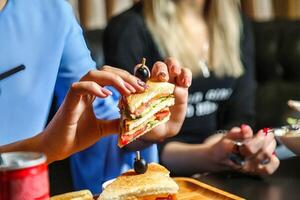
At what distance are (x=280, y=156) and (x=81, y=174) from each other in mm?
567

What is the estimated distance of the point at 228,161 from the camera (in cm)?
154

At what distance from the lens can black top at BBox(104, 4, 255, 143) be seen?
76.8 inches

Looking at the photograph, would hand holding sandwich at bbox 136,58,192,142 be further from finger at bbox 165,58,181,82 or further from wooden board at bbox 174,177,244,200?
wooden board at bbox 174,177,244,200

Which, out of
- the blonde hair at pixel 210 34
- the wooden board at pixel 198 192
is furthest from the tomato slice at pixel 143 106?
the blonde hair at pixel 210 34

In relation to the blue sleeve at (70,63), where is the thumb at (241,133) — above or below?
below

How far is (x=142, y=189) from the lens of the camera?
3.44 feet

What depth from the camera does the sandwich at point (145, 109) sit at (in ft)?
3.36

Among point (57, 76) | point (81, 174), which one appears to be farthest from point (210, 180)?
point (57, 76)

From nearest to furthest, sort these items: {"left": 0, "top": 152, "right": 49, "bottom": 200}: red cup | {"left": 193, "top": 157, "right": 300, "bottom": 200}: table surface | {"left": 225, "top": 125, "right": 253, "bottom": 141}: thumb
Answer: {"left": 0, "top": 152, "right": 49, "bottom": 200}: red cup, {"left": 193, "top": 157, "right": 300, "bottom": 200}: table surface, {"left": 225, "top": 125, "right": 253, "bottom": 141}: thumb

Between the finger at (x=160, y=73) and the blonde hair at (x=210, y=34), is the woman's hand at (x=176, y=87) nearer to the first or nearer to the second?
the finger at (x=160, y=73)

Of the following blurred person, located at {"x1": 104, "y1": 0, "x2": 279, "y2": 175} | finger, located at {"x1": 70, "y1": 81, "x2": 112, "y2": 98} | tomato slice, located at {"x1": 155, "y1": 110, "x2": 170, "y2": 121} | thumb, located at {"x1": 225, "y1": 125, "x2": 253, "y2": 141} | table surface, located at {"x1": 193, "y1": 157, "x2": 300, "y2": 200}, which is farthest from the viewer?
blurred person, located at {"x1": 104, "y1": 0, "x2": 279, "y2": 175}

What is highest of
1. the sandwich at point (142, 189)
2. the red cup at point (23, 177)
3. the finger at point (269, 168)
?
the red cup at point (23, 177)

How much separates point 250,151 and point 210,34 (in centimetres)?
66

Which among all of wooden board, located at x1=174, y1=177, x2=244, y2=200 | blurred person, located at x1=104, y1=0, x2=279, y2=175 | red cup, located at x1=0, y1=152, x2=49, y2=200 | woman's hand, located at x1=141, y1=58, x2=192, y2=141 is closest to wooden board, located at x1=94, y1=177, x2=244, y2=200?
wooden board, located at x1=174, y1=177, x2=244, y2=200
